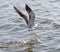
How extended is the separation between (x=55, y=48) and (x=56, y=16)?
327cm

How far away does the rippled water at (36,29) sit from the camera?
9.72 m

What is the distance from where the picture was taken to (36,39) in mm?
10305

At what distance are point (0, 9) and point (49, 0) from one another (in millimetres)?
2696

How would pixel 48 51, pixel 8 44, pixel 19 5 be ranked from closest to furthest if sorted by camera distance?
pixel 48 51 < pixel 8 44 < pixel 19 5

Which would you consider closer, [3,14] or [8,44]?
[8,44]

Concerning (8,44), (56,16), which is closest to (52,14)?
Result: (56,16)

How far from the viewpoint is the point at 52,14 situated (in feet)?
42.1

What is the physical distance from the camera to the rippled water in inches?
383

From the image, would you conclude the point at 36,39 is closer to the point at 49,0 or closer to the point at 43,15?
the point at 43,15

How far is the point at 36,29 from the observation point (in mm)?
11148

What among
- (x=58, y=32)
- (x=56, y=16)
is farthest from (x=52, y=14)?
(x=58, y=32)

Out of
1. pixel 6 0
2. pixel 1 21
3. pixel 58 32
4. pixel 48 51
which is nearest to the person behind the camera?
pixel 48 51

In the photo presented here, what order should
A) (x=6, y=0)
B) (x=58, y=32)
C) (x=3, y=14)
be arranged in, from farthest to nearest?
(x=6, y=0), (x=3, y=14), (x=58, y=32)

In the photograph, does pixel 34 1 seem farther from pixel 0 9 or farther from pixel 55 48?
pixel 55 48
